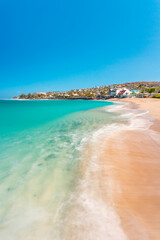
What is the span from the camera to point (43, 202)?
9.05ft

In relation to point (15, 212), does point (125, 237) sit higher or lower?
higher

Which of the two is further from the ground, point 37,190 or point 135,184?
point 135,184

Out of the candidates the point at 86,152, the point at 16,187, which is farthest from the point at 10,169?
the point at 86,152

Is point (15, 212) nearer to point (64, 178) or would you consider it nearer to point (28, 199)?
point (28, 199)

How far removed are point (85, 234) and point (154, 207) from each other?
64.5 inches

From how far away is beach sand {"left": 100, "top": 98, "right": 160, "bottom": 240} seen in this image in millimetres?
2064

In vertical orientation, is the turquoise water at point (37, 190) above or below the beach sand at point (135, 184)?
below

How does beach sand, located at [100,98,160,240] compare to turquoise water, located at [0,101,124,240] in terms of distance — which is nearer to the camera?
beach sand, located at [100,98,160,240]

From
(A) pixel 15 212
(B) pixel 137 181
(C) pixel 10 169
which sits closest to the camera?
A: (A) pixel 15 212

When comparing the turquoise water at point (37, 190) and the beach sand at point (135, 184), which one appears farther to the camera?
the turquoise water at point (37, 190)

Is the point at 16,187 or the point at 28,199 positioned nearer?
the point at 28,199

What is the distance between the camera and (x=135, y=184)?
3094 mm

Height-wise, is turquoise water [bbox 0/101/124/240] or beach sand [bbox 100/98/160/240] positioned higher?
beach sand [bbox 100/98/160/240]

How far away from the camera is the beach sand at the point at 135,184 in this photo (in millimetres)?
2064
